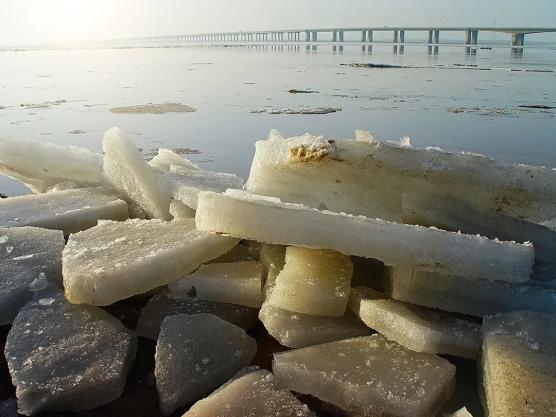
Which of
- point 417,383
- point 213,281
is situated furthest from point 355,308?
point 213,281

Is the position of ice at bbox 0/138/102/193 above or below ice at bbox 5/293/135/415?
above

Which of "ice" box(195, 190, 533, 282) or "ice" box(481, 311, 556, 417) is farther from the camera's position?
"ice" box(195, 190, 533, 282)

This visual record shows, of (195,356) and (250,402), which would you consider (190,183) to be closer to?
(195,356)

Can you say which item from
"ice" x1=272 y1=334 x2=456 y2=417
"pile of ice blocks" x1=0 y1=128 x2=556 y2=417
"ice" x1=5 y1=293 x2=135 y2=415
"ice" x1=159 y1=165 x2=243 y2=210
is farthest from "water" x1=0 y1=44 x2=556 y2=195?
"ice" x1=272 y1=334 x2=456 y2=417

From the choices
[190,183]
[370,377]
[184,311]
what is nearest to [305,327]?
[370,377]

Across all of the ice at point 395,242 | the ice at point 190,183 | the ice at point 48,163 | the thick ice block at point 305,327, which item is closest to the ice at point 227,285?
the thick ice block at point 305,327

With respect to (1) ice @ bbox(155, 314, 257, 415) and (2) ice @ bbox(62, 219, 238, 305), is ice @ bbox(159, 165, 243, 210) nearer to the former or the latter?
(2) ice @ bbox(62, 219, 238, 305)

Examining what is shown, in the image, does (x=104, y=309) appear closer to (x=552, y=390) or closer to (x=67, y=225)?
(x=67, y=225)
